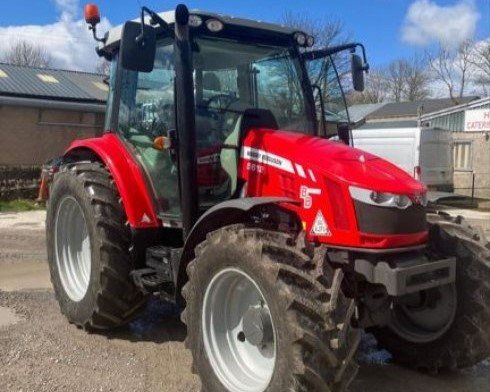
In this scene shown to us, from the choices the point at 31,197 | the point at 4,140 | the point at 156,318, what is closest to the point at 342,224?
the point at 156,318

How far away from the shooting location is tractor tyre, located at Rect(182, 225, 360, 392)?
10.1 feet

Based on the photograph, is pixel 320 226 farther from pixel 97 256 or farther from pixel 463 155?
pixel 463 155

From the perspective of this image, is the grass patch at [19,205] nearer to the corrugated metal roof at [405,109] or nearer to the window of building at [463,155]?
the window of building at [463,155]

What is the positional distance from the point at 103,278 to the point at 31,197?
13525mm

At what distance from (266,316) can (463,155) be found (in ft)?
72.9

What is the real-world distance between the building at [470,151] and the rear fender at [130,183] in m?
19.2

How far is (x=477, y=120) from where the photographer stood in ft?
71.1

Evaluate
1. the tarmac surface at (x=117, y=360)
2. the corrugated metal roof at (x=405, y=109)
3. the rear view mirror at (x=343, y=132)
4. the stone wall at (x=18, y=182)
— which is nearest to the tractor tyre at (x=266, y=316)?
the tarmac surface at (x=117, y=360)

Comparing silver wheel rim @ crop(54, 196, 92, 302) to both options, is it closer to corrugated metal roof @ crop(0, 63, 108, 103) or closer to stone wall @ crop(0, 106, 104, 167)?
stone wall @ crop(0, 106, 104, 167)

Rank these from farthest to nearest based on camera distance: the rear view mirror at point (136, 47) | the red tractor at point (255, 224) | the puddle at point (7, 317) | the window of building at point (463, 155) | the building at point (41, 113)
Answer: the window of building at point (463, 155) < the building at point (41, 113) < the puddle at point (7, 317) < the rear view mirror at point (136, 47) < the red tractor at point (255, 224)

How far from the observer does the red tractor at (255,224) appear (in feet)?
10.9

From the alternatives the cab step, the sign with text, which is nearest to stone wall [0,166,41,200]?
the cab step

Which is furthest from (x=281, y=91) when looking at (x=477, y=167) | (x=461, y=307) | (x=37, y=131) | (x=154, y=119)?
(x=477, y=167)

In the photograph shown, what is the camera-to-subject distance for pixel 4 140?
19.7 meters
